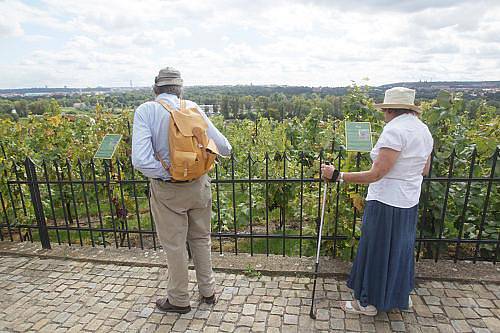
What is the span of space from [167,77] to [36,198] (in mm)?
2740

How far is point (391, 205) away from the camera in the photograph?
8.40 feet

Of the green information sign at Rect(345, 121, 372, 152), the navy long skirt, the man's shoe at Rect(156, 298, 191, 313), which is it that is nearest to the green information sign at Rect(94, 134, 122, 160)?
the man's shoe at Rect(156, 298, 191, 313)

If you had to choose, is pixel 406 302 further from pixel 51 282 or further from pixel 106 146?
pixel 51 282

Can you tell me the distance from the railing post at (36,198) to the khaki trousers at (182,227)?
6.87ft

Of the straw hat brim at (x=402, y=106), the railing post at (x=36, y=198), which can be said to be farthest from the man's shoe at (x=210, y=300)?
the railing post at (x=36, y=198)

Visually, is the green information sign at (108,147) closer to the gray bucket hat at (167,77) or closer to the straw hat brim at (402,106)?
the gray bucket hat at (167,77)

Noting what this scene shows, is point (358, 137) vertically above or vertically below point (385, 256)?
above

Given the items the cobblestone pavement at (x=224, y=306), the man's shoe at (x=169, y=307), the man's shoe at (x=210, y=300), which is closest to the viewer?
the cobblestone pavement at (x=224, y=306)

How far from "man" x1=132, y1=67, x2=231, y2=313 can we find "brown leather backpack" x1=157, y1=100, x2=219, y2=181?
0.23 ft

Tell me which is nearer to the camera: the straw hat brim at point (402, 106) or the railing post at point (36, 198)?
the straw hat brim at point (402, 106)

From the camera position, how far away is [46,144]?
716 cm

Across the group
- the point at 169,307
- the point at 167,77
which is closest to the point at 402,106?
the point at 167,77

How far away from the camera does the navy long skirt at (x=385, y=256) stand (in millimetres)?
2611

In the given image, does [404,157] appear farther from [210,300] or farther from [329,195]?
[210,300]
